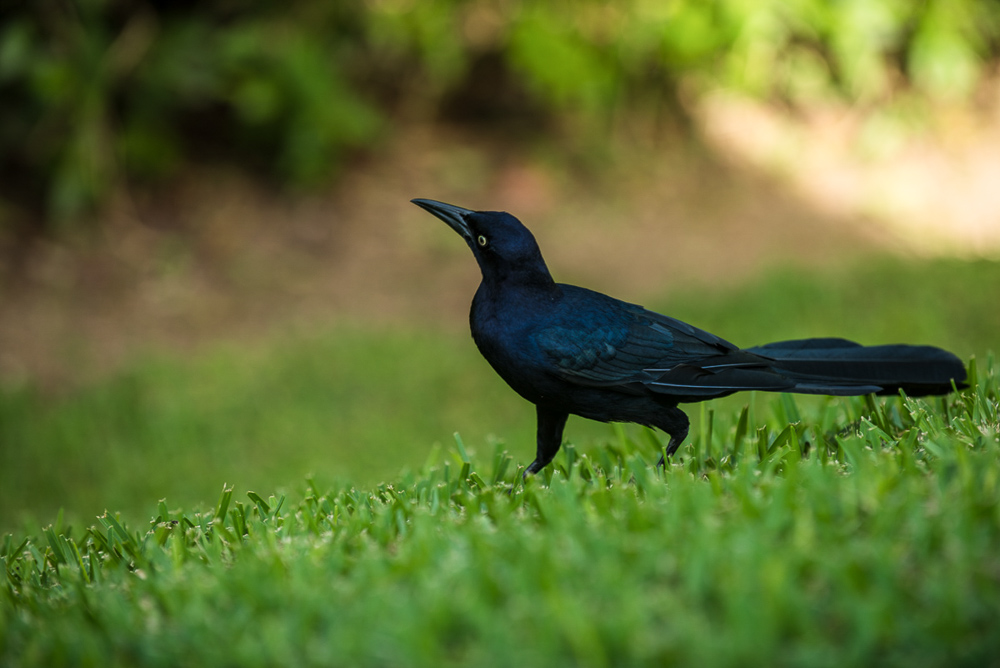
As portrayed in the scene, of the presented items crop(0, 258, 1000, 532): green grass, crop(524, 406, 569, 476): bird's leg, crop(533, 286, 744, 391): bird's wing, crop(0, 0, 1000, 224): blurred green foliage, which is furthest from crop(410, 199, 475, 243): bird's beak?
crop(0, 0, 1000, 224): blurred green foliage

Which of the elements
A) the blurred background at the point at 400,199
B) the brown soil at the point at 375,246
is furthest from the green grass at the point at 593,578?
the brown soil at the point at 375,246

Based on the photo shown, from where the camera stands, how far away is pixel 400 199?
333 inches

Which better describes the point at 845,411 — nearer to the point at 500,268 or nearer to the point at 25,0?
the point at 500,268

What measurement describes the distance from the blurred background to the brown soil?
3cm

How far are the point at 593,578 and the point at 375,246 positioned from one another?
6.35 metres

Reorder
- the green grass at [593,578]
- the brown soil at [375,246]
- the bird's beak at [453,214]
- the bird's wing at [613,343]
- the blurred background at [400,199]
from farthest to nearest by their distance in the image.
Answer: the brown soil at [375,246] → the blurred background at [400,199] → the bird's beak at [453,214] → the bird's wing at [613,343] → the green grass at [593,578]

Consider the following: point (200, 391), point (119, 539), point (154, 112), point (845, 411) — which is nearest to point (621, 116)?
point (154, 112)

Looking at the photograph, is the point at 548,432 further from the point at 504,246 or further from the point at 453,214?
the point at 453,214

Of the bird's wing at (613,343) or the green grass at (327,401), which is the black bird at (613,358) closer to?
the bird's wing at (613,343)

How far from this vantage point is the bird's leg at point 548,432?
2.97m

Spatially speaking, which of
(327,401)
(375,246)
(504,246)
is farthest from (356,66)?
(504,246)

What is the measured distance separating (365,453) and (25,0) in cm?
537

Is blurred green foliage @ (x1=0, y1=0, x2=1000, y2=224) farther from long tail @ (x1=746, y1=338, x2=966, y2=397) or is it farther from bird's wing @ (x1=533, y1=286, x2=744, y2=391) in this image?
long tail @ (x1=746, y1=338, x2=966, y2=397)

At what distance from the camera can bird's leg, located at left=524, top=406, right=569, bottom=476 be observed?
9.76ft
